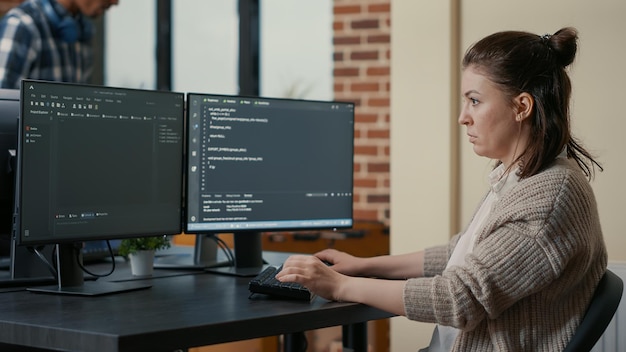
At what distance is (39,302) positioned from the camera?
1851mm

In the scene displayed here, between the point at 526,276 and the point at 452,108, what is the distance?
1255 millimetres

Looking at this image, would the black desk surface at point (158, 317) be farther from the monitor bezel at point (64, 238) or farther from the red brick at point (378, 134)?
the red brick at point (378, 134)

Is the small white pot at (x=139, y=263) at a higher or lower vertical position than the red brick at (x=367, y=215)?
lower

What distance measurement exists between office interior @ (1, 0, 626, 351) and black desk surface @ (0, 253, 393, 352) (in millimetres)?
993

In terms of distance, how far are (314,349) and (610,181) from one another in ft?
5.84

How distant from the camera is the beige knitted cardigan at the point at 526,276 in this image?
5.45ft

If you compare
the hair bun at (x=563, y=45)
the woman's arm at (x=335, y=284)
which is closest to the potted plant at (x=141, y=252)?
the woman's arm at (x=335, y=284)

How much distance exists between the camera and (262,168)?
2.30 meters

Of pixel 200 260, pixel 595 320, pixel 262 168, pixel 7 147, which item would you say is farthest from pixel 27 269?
pixel 595 320

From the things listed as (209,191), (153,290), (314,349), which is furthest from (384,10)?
(153,290)

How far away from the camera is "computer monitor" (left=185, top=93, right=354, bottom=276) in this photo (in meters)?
2.23

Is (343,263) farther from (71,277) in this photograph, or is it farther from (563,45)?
(563,45)

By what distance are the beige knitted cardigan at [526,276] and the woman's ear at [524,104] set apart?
0.43 feet

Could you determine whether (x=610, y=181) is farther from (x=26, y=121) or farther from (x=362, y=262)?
(x=26, y=121)
